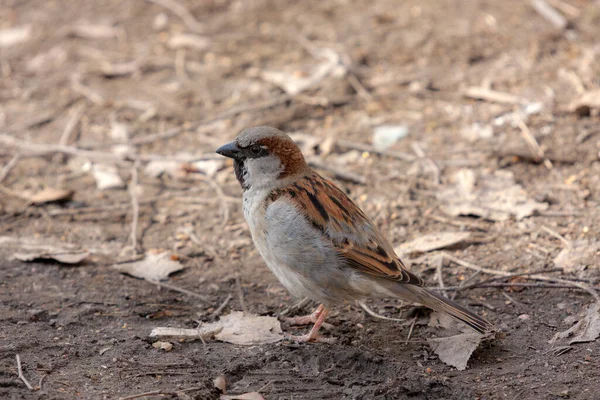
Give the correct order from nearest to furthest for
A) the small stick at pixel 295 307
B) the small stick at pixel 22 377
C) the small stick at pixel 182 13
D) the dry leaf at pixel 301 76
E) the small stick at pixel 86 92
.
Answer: the small stick at pixel 22 377
the small stick at pixel 295 307
the dry leaf at pixel 301 76
the small stick at pixel 86 92
the small stick at pixel 182 13

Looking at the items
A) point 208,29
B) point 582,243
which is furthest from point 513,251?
point 208,29

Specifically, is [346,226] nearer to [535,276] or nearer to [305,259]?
[305,259]

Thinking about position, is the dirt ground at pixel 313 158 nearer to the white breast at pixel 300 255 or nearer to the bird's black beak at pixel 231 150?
the white breast at pixel 300 255

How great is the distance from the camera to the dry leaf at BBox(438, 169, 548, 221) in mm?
5134

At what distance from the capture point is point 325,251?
4.02 meters

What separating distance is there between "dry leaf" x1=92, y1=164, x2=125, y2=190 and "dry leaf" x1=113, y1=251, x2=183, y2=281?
1.21 metres

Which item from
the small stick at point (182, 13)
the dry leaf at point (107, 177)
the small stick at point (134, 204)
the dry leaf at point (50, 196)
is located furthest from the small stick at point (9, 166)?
the small stick at point (182, 13)

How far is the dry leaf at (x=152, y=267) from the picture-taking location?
15.7ft

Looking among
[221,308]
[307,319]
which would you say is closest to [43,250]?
[221,308]

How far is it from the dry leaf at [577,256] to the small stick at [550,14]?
3903 millimetres

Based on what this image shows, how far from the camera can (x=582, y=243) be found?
182 inches

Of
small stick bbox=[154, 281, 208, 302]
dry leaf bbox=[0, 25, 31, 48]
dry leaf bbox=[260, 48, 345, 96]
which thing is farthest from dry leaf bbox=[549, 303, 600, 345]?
dry leaf bbox=[0, 25, 31, 48]

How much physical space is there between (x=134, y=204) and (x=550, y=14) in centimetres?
519

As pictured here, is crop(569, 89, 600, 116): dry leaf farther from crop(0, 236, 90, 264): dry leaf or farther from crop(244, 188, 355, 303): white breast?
crop(0, 236, 90, 264): dry leaf
